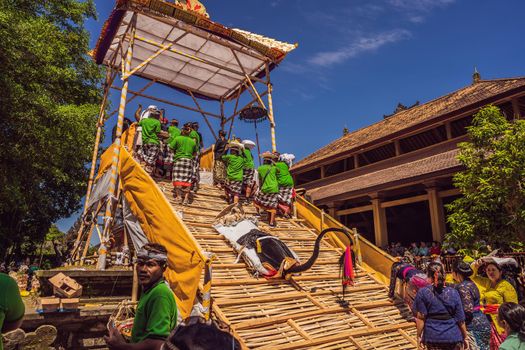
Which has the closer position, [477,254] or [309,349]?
[309,349]

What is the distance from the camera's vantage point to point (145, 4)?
32.4ft

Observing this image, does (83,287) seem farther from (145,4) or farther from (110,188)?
(145,4)

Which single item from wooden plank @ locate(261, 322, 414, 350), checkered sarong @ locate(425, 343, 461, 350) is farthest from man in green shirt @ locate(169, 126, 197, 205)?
checkered sarong @ locate(425, 343, 461, 350)

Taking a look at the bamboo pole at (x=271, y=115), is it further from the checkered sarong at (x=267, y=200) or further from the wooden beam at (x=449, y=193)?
the wooden beam at (x=449, y=193)

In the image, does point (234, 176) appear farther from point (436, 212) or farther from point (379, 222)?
point (379, 222)

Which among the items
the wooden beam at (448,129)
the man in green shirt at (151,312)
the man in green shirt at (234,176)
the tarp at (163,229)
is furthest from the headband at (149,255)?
the wooden beam at (448,129)

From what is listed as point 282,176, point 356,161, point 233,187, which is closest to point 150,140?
point 233,187

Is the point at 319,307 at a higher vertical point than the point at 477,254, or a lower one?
lower

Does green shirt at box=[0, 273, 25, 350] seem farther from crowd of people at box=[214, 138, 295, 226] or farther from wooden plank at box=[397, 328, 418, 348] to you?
crowd of people at box=[214, 138, 295, 226]

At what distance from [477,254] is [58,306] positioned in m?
8.90

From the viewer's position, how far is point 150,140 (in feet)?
29.7

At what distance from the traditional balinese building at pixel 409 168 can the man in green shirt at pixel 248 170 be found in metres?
7.27

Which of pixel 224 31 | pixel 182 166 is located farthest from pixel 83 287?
pixel 224 31

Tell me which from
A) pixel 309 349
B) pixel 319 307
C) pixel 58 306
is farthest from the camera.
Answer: pixel 319 307
